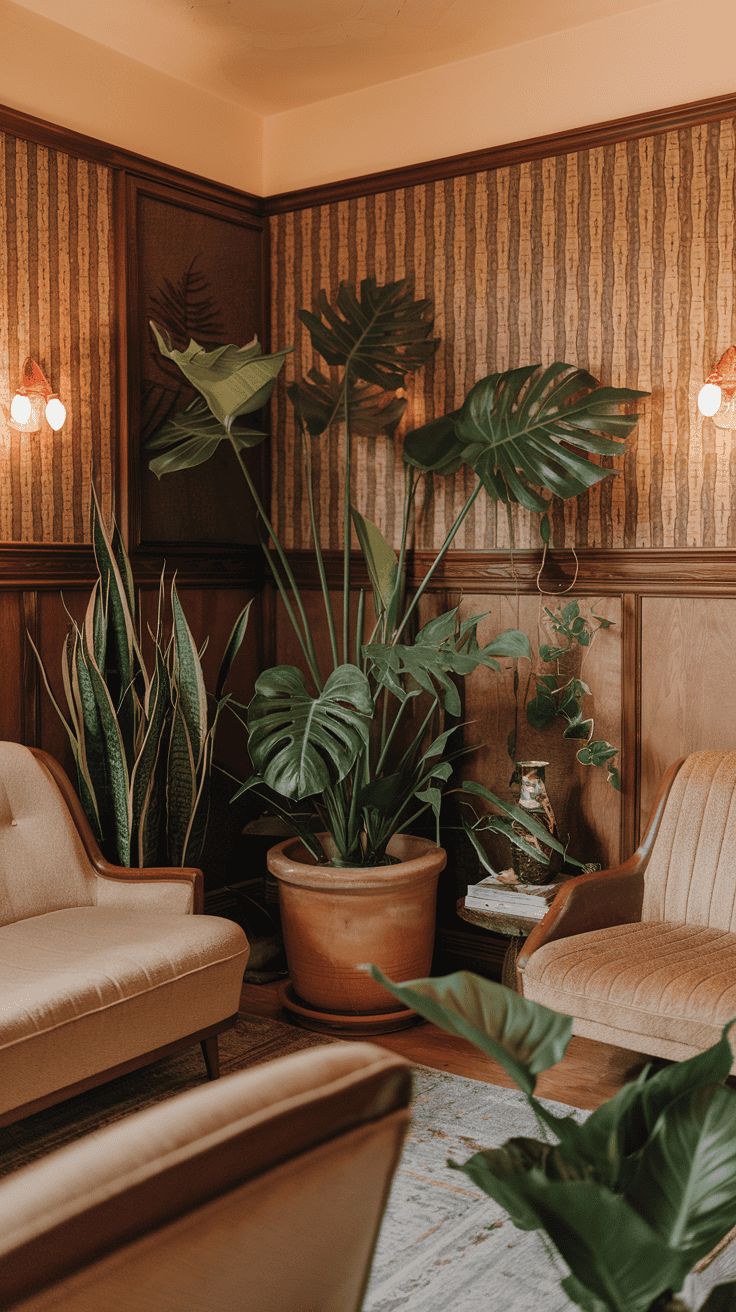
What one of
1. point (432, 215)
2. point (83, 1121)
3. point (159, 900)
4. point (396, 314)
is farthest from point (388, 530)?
point (83, 1121)

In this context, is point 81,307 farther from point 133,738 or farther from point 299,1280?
point 299,1280

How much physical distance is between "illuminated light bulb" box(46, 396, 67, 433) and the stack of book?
185 centimetres

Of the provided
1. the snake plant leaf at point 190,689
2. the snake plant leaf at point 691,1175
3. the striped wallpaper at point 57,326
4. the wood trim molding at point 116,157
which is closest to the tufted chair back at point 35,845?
the snake plant leaf at point 190,689

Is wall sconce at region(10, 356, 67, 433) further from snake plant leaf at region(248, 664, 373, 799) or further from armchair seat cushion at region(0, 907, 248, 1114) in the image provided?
armchair seat cushion at region(0, 907, 248, 1114)

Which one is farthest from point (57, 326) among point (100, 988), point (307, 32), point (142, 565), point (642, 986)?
point (642, 986)

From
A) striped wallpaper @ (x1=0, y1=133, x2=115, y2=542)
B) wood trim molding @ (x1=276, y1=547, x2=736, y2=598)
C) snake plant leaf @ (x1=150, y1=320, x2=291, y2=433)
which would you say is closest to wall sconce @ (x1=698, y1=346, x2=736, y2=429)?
wood trim molding @ (x1=276, y1=547, x2=736, y2=598)

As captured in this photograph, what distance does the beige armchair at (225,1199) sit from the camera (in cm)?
74

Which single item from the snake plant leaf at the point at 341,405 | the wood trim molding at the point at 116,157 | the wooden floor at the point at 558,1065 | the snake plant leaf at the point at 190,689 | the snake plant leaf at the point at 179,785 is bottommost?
the wooden floor at the point at 558,1065

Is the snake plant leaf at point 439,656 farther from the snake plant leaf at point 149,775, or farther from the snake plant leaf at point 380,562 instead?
the snake plant leaf at point 149,775

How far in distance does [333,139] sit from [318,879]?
8.67ft

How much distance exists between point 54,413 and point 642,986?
2.31 metres

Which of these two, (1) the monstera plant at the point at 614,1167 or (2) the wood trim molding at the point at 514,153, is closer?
(1) the monstera plant at the point at 614,1167

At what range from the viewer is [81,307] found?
3.65 m

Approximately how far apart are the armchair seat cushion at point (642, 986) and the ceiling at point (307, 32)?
269cm
